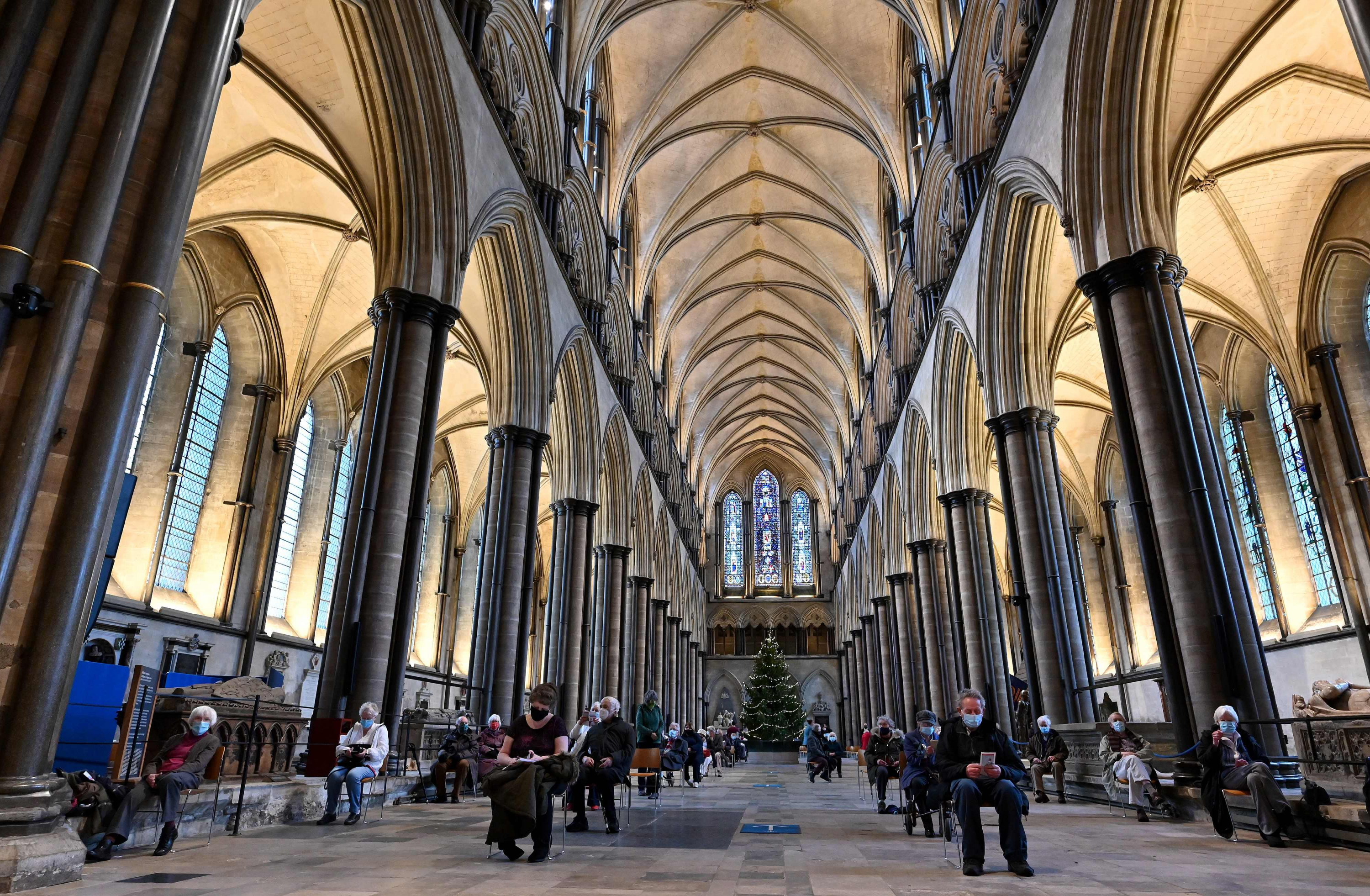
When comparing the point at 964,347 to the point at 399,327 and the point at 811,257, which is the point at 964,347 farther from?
the point at 811,257

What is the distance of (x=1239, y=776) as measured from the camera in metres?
5.54

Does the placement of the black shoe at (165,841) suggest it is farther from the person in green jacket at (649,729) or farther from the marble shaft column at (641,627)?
the marble shaft column at (641,627)

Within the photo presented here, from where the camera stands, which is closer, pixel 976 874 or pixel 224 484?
pixel 976 874

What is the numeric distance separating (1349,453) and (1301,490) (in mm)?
2218

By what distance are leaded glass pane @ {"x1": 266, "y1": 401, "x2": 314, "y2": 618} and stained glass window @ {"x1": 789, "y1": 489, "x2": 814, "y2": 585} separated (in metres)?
27.0

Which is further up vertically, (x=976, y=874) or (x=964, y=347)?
(x=964, y=347)

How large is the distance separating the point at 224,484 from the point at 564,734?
46.8 ft

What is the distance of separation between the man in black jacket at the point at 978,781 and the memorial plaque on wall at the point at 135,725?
4.53 m

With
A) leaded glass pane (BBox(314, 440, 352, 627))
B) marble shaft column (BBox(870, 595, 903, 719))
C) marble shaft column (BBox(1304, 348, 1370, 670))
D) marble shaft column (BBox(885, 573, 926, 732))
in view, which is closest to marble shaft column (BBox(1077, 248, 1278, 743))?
marble shaft column (BBox(1304, 348, 1370, 670))

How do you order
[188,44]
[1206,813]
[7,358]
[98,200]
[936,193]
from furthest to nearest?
[936,193]
[1206,813]
[188,44]
[98,200]
[7,358]

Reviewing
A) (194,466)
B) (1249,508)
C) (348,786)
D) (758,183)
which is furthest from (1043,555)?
(758,183)

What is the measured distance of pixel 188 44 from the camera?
16.0 feet

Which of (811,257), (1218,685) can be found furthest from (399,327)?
(811,257)

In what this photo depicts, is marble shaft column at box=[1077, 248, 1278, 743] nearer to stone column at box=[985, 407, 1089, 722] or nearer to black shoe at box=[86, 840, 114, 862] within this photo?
stone column at box=[985, 407, 1089, 722]
